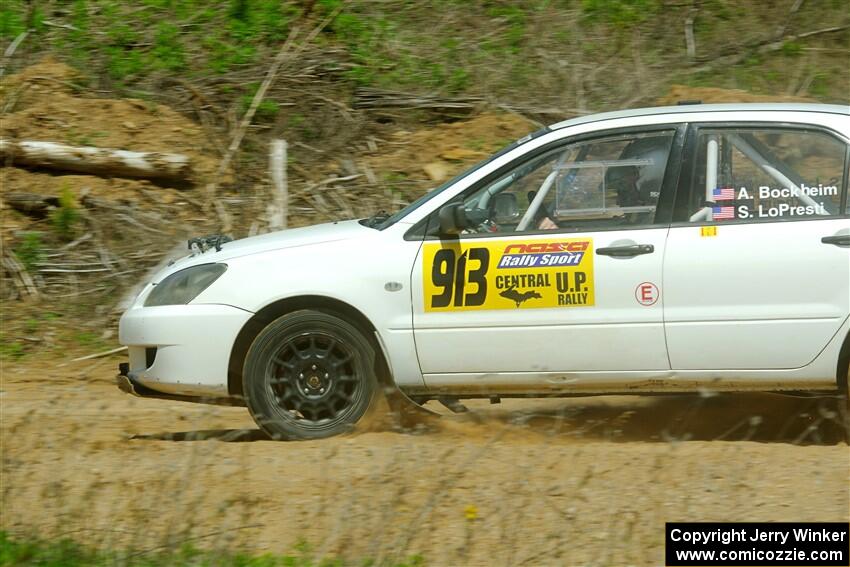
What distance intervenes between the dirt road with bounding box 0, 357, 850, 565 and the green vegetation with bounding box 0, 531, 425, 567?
0.29 feet

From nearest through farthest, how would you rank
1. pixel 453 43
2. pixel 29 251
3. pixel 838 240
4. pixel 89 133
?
pixel 838 240
pixel 29 251
pixel 89 133
pixel 453 43

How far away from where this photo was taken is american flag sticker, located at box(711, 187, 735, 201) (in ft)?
19.7

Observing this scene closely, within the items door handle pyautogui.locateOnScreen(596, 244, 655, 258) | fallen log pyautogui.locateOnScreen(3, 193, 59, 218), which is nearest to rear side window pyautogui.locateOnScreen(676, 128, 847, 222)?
door handle pyautogui.locateOnScreen(596, 244, 655, 258)

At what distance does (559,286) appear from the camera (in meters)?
6.00

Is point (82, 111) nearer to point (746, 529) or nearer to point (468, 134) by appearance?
point (468, 134)

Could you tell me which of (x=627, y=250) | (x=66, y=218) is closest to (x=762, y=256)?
(x=627, y=250)

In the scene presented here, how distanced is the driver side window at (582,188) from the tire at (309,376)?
3.04ft

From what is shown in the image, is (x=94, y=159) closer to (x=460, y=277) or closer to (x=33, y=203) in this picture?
(x=33, y=203)

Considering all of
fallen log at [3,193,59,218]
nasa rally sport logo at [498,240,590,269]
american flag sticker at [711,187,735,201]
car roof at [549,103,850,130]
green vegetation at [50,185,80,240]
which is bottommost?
nasa rally sport logo at [498,240,590,269]

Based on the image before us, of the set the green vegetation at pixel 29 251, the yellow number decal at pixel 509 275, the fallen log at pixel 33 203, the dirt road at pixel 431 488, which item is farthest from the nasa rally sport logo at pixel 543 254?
the fallen log at pixel 33 203

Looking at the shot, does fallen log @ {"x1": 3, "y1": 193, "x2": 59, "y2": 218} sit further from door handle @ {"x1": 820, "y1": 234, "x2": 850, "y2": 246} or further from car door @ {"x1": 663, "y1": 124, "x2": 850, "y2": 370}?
door handle @ {"x1": 820, "y1": 234, "x2": 850, "y2": 246}

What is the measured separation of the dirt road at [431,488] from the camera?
4598 mm

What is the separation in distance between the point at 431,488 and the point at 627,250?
1.66 m

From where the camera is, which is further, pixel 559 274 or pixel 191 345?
pixel 191 345
